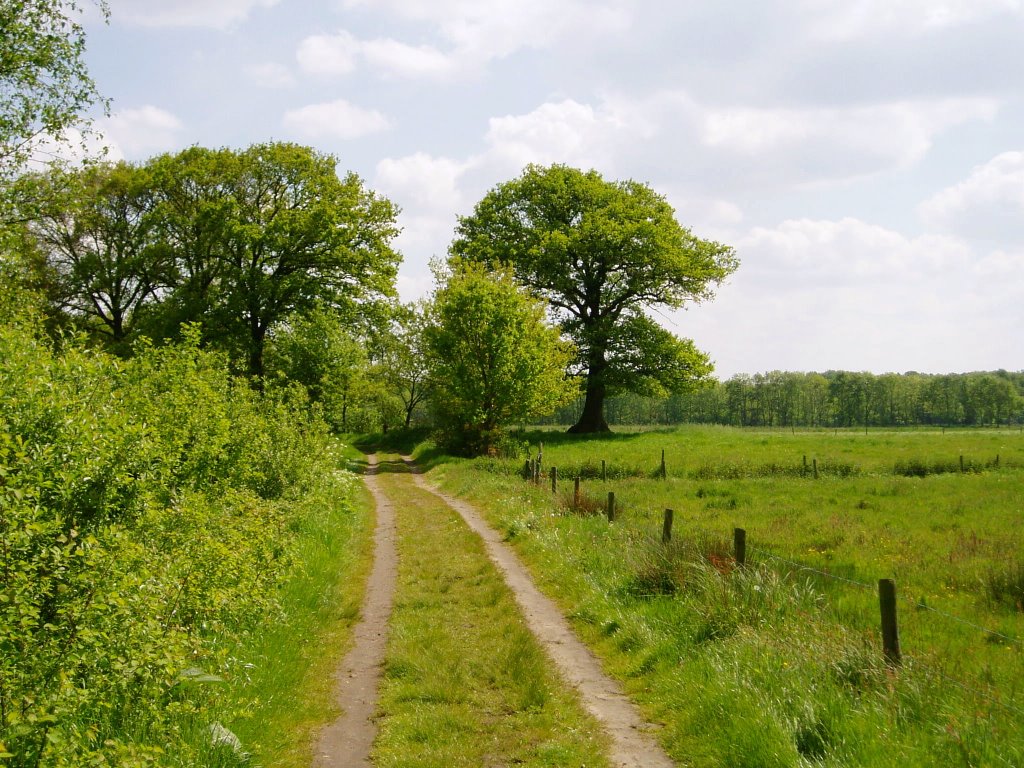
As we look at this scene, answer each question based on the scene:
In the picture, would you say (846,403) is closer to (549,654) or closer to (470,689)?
(549,654)

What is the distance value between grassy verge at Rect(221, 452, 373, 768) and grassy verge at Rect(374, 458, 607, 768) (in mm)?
762

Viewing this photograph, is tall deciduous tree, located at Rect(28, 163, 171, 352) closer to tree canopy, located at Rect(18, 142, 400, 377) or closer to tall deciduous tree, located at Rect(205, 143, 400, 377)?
tree canopy, located at Rect(18, 142, 400, 377)

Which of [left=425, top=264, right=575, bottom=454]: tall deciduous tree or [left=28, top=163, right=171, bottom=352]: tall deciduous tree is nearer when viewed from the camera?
[left=425, top=264, right=575, bottom=454]: tall deciduous tree

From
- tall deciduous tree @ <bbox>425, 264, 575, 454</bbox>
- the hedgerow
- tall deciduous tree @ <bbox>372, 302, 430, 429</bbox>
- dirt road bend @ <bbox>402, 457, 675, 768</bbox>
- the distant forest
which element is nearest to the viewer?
the hedgerow

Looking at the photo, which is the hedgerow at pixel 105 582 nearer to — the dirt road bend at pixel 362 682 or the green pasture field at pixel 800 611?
the dirt road bend at pixel 362 682

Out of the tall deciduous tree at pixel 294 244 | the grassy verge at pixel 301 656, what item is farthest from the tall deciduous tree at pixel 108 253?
the grassy verge at pixel 301 656

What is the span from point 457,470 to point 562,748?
76.6ft

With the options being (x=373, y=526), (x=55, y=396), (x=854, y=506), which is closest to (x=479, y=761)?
(x=55, y=396)

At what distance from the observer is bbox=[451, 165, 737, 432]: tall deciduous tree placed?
42.6 metres

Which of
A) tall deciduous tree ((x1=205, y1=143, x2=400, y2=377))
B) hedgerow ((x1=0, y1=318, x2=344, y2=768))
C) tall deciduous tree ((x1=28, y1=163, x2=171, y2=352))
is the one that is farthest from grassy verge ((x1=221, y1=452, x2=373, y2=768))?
tall deciduous tree ((x1=28, y1=163, x2=171, y2=352))

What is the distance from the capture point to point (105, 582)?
5398 mm

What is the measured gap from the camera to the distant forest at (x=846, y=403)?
14475cm

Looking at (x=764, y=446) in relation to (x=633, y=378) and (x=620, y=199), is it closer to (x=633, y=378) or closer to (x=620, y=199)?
(x=633, y=378)

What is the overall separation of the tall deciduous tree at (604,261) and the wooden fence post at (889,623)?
1421 inches
